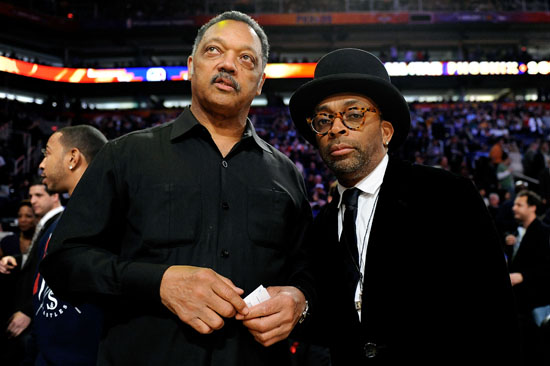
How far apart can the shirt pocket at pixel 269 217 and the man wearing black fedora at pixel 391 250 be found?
311 millimetres

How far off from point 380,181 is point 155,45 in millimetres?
28466

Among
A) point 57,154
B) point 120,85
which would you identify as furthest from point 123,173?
point 120,85

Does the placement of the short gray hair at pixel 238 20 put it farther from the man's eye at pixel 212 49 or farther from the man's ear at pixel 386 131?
the man's ear at pixel 386 131

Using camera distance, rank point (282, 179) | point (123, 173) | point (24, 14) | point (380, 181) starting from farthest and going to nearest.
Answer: point (24, 14) < point (380, 181) < point (282, 179) < point (123, 173)

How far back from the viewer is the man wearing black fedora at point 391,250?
1.55 m

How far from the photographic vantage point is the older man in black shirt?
127 cm

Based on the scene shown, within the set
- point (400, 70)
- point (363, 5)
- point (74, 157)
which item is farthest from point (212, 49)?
point (363, 5)

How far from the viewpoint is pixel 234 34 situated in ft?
5.43

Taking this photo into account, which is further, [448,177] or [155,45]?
[155,45]

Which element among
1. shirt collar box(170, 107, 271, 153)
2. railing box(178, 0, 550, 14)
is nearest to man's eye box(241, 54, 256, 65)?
shirt collar box(170, 107, 271, 153)

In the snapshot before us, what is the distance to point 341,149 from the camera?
1.83 meters

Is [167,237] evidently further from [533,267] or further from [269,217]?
[533,267]

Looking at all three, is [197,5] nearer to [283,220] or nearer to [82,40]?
[82,40]

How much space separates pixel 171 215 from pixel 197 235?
0.12m
